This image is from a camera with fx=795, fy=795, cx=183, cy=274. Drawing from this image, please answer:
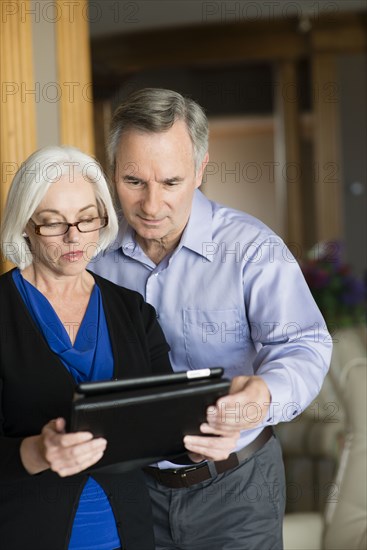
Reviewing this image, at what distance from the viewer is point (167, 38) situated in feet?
28.3

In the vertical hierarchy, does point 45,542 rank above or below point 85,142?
below

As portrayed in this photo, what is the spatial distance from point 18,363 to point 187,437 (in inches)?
14.3

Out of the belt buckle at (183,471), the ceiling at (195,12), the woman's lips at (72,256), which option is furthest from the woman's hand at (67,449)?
the ceiling at (195,12)

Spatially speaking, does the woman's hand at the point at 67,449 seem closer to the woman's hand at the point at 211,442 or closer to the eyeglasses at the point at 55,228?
the woman's hand at the point at 211,442

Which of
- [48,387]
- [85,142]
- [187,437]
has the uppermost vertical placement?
[85,142]

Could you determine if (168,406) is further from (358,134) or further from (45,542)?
(358,134)

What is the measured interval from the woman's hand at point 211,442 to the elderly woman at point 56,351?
0.20 metres

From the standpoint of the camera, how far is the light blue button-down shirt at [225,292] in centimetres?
190

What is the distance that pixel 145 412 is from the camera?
1.42 meters

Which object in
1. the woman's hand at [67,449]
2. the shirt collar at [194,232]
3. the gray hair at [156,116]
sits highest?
the gray hair at [156,116]

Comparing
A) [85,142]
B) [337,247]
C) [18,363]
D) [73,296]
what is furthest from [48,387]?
[337,247]

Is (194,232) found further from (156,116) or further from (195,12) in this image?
(195,12)

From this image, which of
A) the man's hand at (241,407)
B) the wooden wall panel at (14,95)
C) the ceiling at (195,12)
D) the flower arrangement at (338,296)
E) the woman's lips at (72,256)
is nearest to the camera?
the man's hand at (241,407)

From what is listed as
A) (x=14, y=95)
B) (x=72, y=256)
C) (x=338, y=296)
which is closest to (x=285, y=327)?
(x=72, y=256)
